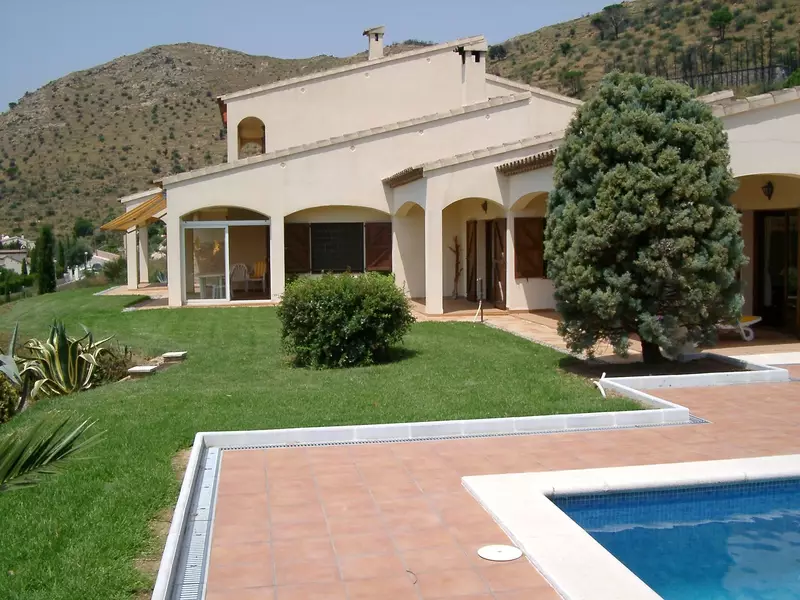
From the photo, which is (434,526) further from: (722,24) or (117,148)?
(117,148)

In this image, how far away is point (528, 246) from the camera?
20.6 metres

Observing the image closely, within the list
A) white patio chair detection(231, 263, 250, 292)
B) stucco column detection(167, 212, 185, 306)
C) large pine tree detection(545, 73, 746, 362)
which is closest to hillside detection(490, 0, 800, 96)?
white patio chair detection(231, 263, 250, 292)

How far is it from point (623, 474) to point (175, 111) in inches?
2897

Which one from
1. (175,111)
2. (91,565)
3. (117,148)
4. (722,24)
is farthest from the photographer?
(175,111)

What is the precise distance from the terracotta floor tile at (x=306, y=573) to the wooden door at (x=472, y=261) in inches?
721

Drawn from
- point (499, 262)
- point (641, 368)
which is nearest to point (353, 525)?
point (641, 368)

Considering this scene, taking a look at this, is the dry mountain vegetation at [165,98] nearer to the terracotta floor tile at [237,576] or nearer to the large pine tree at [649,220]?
the large pine tree at [649,220]

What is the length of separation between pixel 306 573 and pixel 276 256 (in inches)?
755

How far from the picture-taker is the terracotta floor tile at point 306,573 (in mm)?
5383

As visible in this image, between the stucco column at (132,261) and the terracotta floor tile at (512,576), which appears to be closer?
the terracotta floor tile at (512,576)

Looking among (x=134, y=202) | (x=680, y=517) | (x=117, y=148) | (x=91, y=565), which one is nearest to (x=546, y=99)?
(x=134, y=202)

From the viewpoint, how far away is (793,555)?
248 inches

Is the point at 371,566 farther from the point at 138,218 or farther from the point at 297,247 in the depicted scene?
the point at 138,218

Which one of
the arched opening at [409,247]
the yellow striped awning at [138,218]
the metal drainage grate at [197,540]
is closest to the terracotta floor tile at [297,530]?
the metal drainage grate at [197,540]
